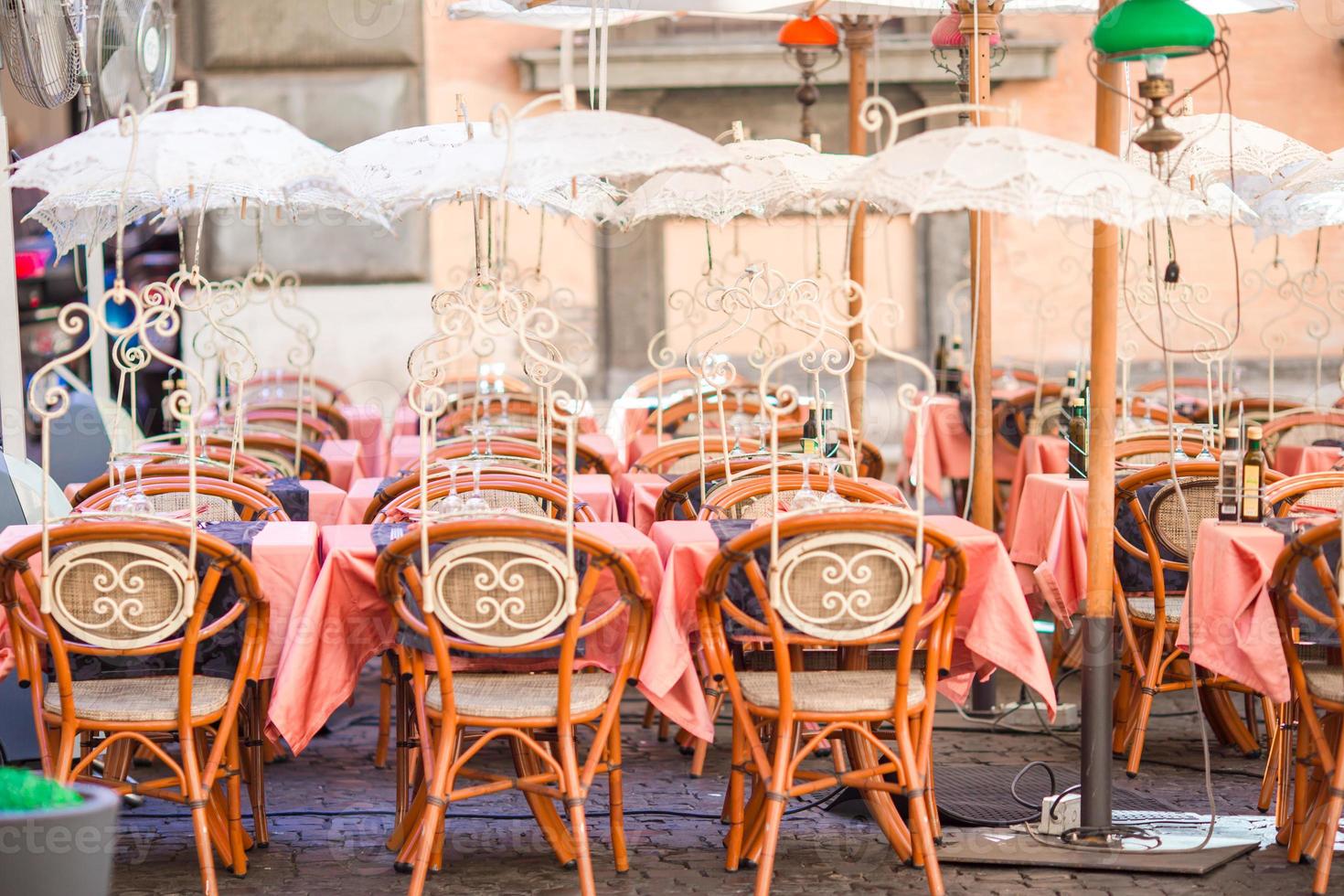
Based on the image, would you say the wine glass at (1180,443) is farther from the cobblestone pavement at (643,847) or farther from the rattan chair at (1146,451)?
the cobblestone pavement at (643,847)

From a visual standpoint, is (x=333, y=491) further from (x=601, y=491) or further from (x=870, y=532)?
(x=870, y=532)

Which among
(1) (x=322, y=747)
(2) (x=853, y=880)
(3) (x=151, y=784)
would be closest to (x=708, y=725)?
(2) (x=853, y=880)

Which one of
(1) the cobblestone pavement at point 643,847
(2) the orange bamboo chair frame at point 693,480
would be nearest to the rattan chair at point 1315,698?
(1) the cobblestone pavement at point 643,847

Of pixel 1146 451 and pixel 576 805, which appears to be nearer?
pixel 576 805

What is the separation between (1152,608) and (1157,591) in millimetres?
146

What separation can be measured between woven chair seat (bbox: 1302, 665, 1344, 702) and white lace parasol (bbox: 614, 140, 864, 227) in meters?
2.21

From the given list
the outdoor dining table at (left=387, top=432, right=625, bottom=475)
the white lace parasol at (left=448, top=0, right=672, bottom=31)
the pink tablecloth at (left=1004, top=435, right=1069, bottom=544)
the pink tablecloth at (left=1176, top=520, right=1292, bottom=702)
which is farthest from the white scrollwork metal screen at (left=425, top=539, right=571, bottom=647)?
the pink tablecloth at (left=1004, top=435, right=1069, bottom=544)

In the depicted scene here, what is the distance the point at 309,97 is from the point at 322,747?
298 inches

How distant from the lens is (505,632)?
3.95 m

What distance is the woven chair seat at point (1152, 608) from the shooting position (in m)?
5.09

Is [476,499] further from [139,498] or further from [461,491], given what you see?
[139,498]

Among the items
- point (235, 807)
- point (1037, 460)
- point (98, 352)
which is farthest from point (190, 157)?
point (98, 352)

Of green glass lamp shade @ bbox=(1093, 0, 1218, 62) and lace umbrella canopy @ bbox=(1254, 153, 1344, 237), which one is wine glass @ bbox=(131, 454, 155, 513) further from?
lace umbrella canopy @ bbox=(1254, 153, 1344, 237)

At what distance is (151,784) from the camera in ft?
13.4
